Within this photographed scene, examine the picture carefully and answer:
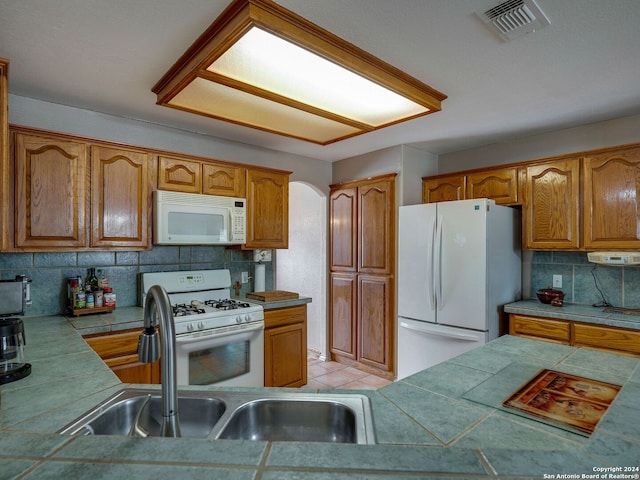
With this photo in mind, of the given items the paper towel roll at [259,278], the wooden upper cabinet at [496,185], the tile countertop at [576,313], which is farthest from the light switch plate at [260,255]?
the tile countertop at [576,313]

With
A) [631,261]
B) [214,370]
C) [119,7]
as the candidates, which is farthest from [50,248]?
[631,261]

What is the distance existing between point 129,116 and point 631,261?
12.8 feet

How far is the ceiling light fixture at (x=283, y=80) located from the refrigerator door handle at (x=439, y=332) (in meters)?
1.77

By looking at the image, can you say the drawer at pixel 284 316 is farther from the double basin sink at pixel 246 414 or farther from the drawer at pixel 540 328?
the double basin sink at pixel 246 414

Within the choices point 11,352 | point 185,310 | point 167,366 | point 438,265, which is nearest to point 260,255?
point 185,310

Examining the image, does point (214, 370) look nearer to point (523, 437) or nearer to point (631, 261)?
point (523, 437)

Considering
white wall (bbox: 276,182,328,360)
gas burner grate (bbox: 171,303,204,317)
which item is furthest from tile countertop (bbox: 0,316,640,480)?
white wall (bbox: 276,182,328,360)

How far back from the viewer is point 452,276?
3.04m

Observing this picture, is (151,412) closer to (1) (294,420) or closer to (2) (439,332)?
(1) (294,420)

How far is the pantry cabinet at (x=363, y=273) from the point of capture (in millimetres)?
3713

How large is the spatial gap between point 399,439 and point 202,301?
2.72 m

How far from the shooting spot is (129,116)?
287 centimetres

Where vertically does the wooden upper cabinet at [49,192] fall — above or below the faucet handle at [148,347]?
above

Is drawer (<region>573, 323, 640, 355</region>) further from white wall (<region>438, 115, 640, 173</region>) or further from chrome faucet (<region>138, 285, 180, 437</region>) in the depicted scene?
chrome faucet (<region>138, 285, 180, 437</region>)
